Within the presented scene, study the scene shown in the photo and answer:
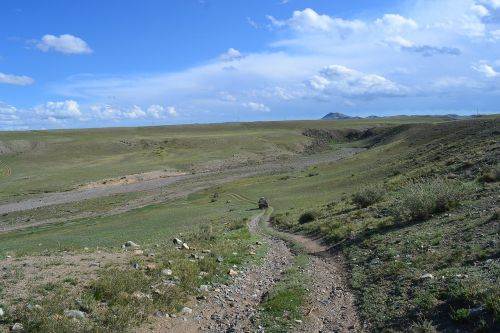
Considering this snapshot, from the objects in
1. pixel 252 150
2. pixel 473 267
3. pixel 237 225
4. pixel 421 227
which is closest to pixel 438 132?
pixel 252 150

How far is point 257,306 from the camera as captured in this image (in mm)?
12484

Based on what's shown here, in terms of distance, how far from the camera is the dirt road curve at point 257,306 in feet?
35.8

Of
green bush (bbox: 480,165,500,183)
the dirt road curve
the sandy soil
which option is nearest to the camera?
the dirt road curve

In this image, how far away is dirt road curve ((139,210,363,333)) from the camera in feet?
35.8

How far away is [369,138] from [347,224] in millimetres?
130653

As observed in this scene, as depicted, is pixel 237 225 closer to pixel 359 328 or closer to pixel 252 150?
pixel 359 328

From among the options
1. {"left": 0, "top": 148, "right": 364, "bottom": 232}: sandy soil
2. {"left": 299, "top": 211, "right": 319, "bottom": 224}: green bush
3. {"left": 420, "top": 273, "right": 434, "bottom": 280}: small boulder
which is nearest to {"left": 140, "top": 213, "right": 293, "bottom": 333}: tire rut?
{"left": 420, "top": 273, "right": 434, "bottom": 280}: small boulder

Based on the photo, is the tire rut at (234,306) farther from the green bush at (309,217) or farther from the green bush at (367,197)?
the green bush at (367,197)

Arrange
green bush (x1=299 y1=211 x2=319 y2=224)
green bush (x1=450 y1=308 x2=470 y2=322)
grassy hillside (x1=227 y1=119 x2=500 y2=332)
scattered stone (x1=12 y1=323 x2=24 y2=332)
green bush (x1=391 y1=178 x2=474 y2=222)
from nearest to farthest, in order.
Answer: green bush (x1=450 y1=308 x2=470 y2=322)
scattered stone (x1=12 y1=323 x2=24 y2=332)
grassy hillside (x1=227 y1=119 x2=500 y2=332)
green bush (x1=391 y1=178 x2=474 y2=222)
green bush (x1=299 y1=211 x2=319 y2=224)

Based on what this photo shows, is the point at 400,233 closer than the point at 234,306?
No

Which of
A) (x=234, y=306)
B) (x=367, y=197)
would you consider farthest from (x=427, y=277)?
(x=367, y=197)

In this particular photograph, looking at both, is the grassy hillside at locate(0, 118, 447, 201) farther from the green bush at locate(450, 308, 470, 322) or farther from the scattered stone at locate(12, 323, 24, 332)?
the green bush at locate(450, 308, 470, 322)

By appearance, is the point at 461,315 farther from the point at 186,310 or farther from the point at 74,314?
the point at 74,314

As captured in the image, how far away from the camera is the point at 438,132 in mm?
82625
